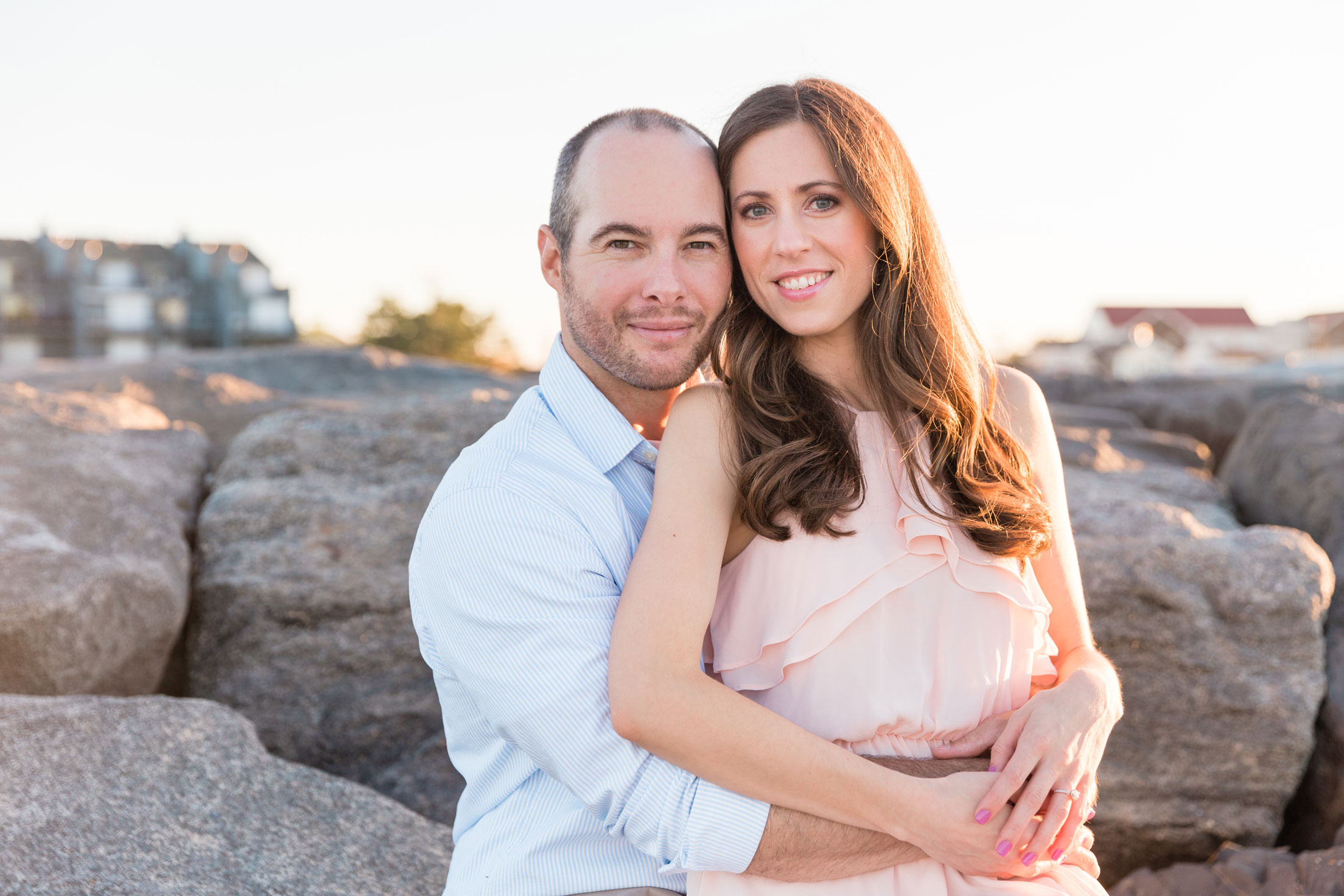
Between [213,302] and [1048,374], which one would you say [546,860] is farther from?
[213,302]

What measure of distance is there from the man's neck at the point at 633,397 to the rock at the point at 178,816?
132cm

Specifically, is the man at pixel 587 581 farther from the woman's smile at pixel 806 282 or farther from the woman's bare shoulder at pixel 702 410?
the woman's smile at pixel 806 282

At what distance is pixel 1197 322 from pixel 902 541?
217ft

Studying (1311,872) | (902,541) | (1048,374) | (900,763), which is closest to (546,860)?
(900,763)

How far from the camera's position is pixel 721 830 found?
195 centimetres

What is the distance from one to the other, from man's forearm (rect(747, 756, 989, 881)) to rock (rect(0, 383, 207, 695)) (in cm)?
Answer: 255

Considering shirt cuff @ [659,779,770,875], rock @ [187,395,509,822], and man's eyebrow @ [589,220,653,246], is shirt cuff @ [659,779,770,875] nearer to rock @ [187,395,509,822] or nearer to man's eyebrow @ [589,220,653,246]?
man's eyebrow @ [589,220,653,246]

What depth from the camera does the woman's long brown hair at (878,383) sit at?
7.31ft

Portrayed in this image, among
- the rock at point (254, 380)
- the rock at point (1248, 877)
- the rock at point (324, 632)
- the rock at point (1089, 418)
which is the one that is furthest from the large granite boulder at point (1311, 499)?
the rock at point (254, 380)

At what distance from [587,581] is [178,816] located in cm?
139

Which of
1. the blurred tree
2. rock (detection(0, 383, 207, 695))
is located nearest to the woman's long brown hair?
rock (detection(0, 383, 207, 695))

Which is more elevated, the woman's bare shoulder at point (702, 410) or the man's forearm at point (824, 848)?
the woman's bare shoulder at point (702, 410)

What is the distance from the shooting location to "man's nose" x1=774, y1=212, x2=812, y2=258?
2.41 m

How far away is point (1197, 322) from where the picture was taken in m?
60.4
